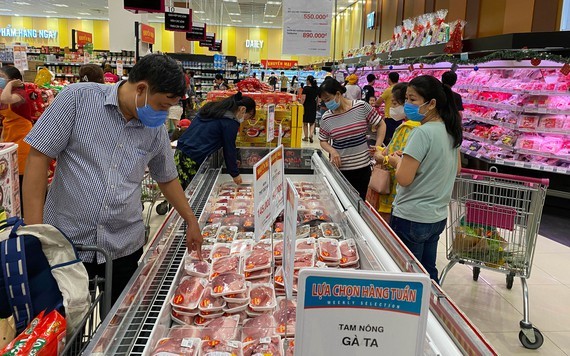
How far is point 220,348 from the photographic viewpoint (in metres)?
1.63

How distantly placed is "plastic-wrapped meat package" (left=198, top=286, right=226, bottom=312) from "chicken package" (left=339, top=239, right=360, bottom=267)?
66 cm

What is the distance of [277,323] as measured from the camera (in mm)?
1863

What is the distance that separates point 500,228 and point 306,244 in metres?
1.75

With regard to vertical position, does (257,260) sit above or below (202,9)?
below

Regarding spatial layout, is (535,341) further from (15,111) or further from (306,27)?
(15,111)

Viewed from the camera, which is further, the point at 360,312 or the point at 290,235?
the point at 290,235

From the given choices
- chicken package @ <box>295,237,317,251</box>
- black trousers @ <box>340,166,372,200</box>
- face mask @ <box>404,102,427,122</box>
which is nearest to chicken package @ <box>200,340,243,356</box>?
chicken package @ <box>295,237,317,251</box>

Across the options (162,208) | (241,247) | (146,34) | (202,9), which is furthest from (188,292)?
(202,9)

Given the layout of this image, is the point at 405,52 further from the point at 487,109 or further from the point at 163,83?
the point at 163,83

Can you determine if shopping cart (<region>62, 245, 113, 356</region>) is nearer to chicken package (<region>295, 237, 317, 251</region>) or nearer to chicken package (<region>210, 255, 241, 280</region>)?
chicken package (<region>210, 255, 241, 280</region>)

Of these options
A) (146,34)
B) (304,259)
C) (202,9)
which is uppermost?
(202,9)

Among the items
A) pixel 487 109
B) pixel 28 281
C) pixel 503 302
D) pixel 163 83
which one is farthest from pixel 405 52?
pixel 28 281

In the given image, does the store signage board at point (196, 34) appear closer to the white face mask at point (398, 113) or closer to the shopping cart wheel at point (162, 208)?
the shopping cart wheel at point (162, 208)

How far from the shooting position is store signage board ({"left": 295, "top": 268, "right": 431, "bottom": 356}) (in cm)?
97
